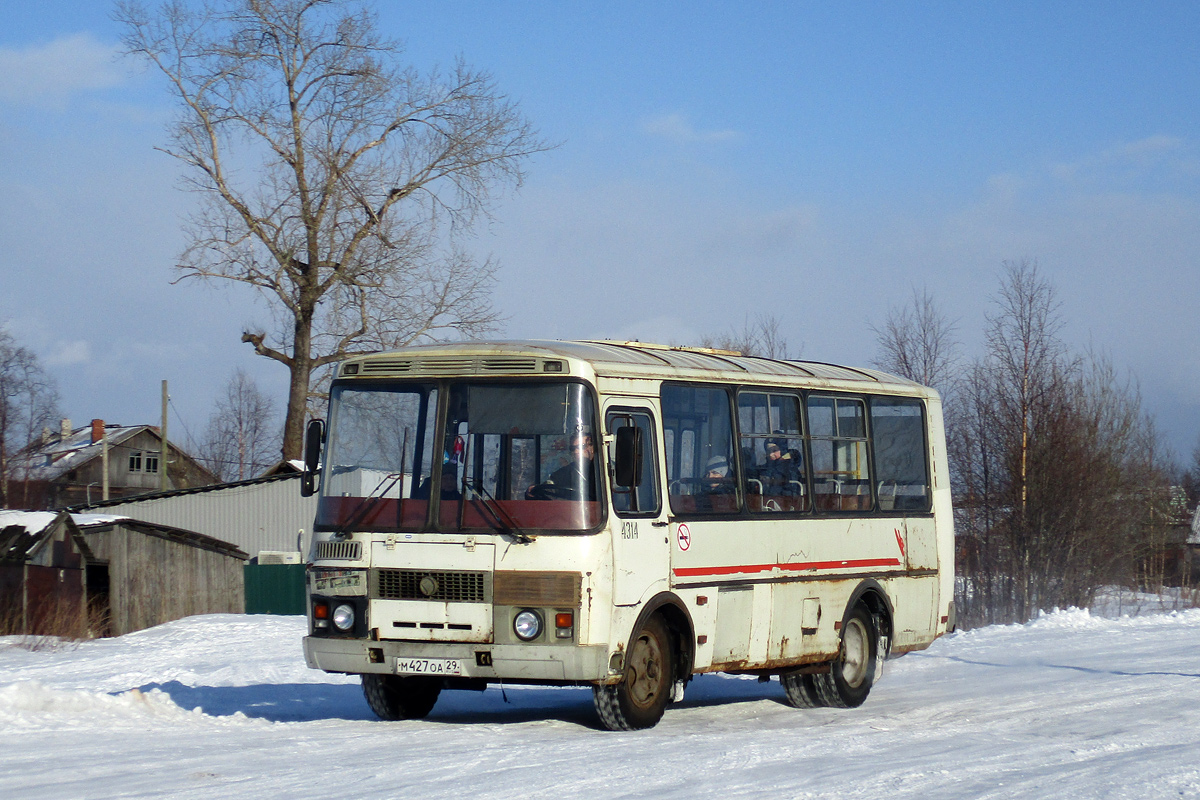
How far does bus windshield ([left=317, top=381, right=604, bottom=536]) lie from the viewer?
9797 mm

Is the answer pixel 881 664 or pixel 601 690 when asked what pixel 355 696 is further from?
pixel 881 664

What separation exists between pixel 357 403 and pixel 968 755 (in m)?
5.10

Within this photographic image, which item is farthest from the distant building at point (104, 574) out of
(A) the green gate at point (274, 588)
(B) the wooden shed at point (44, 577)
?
(A) the green gate at point (274, 588)

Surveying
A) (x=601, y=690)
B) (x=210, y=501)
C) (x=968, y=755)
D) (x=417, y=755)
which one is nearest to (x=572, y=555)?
(x=601, y=690)

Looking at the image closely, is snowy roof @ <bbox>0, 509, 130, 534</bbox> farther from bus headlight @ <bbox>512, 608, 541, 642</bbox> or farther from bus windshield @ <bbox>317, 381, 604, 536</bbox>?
bus headlight @ <bbox>512, 608, 541, 642</bbox>

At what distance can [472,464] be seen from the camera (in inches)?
393

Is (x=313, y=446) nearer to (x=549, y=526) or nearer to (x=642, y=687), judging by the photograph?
(x=549, y=526)

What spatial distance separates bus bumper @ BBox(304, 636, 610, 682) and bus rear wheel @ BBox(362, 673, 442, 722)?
74 centimetres

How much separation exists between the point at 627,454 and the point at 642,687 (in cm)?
185

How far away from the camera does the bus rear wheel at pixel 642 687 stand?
32.9 ft

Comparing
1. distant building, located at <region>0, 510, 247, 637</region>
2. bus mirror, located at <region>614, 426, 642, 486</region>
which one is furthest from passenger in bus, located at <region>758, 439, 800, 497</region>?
distant building, located at <region>0, 510, 247, 637</region>

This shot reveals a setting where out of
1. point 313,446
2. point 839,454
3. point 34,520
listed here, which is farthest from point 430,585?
point 34,520

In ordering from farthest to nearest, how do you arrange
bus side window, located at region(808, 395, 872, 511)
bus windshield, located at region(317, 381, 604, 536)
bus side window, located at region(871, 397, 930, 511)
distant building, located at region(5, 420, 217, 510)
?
distant building, located at region(5, 420, 217, 510)
bus side window, located at region(871, 397, 930, 511)
bus side window, located at region(808, 395, 872, 511)
bus windshield, located at region(317, 381, 604, 536)

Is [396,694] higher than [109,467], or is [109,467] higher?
[109,467]
